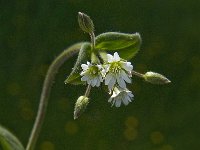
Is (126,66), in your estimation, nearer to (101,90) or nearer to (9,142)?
(9,142)

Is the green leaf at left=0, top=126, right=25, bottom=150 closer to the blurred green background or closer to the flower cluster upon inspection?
the flower cluster

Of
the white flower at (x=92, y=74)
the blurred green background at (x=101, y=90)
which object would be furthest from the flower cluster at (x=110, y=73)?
the blurred green background at (x=101, y=90)

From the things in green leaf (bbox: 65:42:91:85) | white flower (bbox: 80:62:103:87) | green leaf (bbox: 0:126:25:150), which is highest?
green leaf (bbox: 65:42:91:85)

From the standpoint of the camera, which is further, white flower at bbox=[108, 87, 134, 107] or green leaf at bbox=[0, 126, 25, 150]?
green leaf at bbox=[0, 126, 25, 150]

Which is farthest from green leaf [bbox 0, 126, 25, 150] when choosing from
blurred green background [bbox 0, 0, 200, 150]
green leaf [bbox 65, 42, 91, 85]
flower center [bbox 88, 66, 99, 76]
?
blurred green background [bbox 0, 0, 200, 150]

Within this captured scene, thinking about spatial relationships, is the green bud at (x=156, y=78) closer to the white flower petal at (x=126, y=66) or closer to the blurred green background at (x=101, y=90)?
the white flower petal at (x=126, y=66)

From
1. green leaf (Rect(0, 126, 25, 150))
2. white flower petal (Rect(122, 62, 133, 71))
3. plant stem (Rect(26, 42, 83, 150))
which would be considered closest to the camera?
white flower petal (Rect(122, 62, 133, 71))
